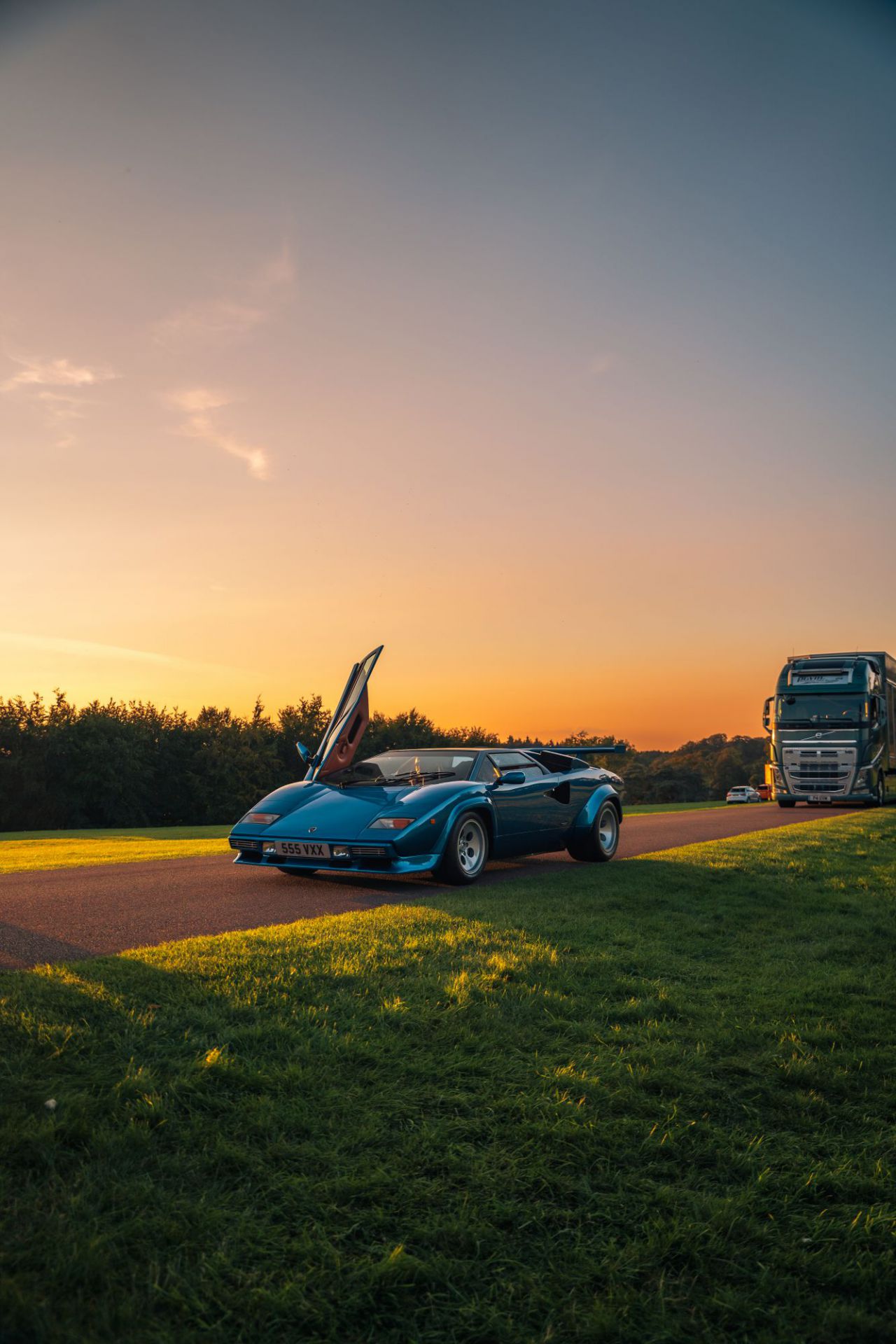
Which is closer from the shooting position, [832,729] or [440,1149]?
[440,1149]

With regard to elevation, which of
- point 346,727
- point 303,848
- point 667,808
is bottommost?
point 667,808

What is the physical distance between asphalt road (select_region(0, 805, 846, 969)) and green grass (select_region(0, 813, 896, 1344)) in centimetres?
86

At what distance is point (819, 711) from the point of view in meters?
25.6

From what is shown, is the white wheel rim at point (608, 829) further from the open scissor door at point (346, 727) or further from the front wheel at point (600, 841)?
the open scissor door at point (346, 727)

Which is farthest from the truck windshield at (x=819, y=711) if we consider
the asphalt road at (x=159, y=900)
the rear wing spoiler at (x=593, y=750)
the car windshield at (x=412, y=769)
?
the car windshield at (x=412, y=769)

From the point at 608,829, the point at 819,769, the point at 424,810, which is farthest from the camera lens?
the point at 819,769

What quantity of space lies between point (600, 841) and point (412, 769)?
8.95ft

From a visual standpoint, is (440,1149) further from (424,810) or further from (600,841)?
(600,841)

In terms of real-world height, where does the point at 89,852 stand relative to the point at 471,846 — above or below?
below

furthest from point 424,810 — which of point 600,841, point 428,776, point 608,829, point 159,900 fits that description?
point 608,829

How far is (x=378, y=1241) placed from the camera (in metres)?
2.56

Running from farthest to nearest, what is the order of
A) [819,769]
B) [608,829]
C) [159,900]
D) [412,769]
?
[819,769] → [608,829] → [412,769] → [159,900]

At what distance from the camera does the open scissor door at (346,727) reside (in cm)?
1068

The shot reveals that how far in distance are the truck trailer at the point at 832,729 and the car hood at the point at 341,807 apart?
63.1 feet
